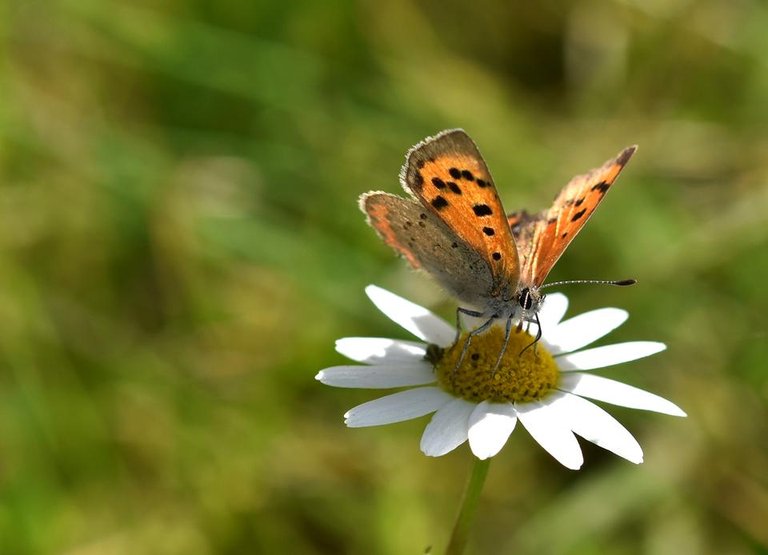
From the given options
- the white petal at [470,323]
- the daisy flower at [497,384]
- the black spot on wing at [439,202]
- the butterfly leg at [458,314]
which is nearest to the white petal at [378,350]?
the daisy flower at [497,384]

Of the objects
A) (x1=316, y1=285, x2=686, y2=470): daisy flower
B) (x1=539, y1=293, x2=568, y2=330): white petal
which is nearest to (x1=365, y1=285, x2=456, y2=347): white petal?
(x1=316, y1=285, x2=686, y2=470): daisy flower

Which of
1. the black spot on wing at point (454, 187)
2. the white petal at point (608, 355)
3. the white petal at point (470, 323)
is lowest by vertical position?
the white petal at point (608, 355)

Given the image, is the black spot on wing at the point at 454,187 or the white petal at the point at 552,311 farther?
the white petal at the point at 552,311

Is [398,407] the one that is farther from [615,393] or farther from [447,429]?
[615,393]

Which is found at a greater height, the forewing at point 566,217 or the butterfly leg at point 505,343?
the forewing at point 566,217

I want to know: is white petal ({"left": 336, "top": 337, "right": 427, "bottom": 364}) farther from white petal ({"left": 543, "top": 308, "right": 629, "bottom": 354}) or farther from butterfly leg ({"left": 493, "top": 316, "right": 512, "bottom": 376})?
white petal ({"left": 543, "top": 308, "right": 629, "bottom": 354})

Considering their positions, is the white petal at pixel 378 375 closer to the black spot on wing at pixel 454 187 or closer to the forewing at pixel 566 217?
the forewing at pixel 566 217

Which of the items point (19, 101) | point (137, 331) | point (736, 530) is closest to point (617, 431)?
point (736, 530)
